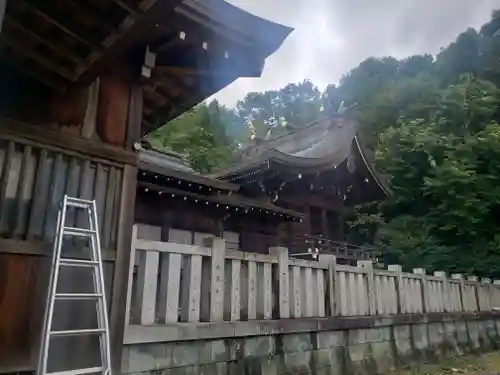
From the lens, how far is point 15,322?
3.04 metres

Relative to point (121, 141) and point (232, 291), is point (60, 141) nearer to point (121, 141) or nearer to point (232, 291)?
point (121, 141)

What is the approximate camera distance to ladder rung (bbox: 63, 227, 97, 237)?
312 centimetres

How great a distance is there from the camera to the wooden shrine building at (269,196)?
28.0ft

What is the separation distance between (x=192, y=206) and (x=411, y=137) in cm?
1186

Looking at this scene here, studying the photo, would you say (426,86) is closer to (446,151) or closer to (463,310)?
(446,151)

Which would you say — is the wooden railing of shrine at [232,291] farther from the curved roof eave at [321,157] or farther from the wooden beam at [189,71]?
the curved roof eave at [321,157]

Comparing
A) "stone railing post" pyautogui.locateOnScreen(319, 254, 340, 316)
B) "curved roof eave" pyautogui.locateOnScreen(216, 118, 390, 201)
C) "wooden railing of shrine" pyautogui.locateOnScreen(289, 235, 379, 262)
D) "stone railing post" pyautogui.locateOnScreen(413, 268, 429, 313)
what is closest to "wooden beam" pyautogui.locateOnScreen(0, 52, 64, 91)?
"stone railing post" pyautogui.locateOnScreen(319, 254, 340, 316)

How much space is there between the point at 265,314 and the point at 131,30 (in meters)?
3.40

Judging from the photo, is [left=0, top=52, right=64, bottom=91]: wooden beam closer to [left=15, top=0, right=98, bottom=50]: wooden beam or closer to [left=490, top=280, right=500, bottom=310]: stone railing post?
[left=15, top=0, right=98, bottom=50]: wooden beam

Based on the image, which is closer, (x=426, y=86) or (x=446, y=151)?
(x=446, y=151)

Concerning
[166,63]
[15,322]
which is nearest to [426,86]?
[166,63]

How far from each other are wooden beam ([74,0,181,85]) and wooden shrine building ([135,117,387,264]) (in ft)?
11.8

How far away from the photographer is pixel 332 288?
223 inches

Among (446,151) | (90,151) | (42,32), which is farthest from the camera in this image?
(446,151)
